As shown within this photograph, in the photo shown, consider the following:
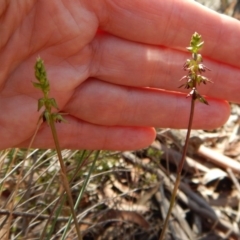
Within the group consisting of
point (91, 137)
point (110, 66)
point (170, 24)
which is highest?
point (170, 24)

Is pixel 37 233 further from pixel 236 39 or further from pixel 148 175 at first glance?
pixel 236 39

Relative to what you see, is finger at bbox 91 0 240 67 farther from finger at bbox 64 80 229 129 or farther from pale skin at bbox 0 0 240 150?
finger at bbox 64 80 229 129

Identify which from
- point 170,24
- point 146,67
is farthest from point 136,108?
point 170,24

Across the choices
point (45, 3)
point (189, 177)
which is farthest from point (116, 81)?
point (189, 177)

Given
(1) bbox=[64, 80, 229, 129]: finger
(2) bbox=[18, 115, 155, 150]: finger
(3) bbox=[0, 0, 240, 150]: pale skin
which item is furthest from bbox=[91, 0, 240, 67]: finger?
(2) bbox=[18, 115, 155, 150]: finger

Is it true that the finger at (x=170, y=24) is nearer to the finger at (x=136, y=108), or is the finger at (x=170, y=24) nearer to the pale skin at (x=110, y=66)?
the pale skin at (x=110, y=66)

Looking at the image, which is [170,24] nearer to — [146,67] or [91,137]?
[146,67]

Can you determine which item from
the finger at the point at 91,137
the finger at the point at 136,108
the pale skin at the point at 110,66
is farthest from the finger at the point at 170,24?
the finger at the point at 91,137
